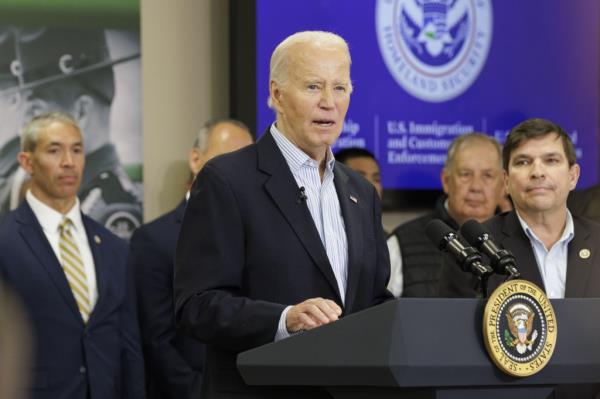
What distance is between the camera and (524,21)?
22.1 ft

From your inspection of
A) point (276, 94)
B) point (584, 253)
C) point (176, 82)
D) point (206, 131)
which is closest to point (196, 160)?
point (206, 131)

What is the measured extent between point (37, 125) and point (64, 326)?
3.10 ft

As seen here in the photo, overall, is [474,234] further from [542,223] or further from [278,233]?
[542,223]

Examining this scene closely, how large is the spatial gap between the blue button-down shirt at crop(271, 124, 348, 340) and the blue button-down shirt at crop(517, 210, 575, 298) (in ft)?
3.35

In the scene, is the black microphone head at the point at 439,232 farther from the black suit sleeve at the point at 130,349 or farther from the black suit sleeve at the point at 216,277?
Result: the black suit sleeve at the point at 130,349

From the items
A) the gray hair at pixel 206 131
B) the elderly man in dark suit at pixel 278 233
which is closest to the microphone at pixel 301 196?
the elderly man in dark suit at pixel 278 233

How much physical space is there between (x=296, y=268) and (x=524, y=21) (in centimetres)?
408

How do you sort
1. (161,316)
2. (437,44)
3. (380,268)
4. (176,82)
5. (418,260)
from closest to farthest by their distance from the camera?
(380,268), (161,316), (418,260), (176,82), (437,44)

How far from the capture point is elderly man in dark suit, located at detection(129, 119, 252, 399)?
505 centimetres

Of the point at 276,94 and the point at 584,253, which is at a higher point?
the point at 276,94

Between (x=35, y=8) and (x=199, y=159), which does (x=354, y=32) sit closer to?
(x=199, y=159)

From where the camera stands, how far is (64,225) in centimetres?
498

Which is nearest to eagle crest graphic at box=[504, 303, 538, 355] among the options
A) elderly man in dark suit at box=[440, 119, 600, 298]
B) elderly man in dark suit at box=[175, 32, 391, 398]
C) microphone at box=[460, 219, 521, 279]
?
microphone at box=[460, 219, 521, 279]

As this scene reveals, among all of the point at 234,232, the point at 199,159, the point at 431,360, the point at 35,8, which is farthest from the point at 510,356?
the point at 35,8
